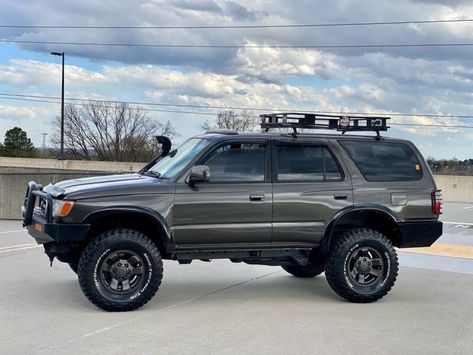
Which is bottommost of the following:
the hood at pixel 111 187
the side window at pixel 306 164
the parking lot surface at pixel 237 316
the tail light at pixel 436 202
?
the parking lot surface at pixel 237 316

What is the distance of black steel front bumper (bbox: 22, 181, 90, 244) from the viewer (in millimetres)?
6016

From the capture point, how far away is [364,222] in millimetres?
7207

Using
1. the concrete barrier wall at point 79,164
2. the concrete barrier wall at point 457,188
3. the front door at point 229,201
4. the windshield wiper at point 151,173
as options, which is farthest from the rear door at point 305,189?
the concrete barrier wall at point 79,164

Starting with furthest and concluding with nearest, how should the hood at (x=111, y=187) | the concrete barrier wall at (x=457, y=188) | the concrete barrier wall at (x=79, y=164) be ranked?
the concrete barrier wall at (x=79, y=164)
the concrete barrier wall at (x=457, y=188)
the hood at (x=111, y=187)

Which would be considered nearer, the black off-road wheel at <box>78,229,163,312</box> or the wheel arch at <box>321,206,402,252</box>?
the black off-road wheel at <box>78,229,163,312</box>

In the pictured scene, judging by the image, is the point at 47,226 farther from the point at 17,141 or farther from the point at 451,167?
the point at 17,141

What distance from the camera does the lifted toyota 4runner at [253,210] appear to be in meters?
6.19

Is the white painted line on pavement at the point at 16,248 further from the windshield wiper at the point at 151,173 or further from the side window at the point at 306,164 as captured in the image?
the side window at the point at 306,164

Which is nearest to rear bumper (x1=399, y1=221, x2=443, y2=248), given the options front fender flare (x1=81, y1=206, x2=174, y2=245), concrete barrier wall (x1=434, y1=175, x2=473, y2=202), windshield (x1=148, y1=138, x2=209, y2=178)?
windshield (x1=148, y1=138, x2=209, y2=178)

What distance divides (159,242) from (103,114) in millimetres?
67395

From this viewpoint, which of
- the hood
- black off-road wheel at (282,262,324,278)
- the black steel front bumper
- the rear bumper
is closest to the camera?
the black steel front bumper

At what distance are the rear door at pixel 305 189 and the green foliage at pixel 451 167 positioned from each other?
110ft

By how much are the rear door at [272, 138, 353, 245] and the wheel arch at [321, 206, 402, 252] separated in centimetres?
8

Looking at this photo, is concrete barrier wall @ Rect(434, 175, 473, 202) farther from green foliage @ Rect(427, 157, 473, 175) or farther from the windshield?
the windshield
